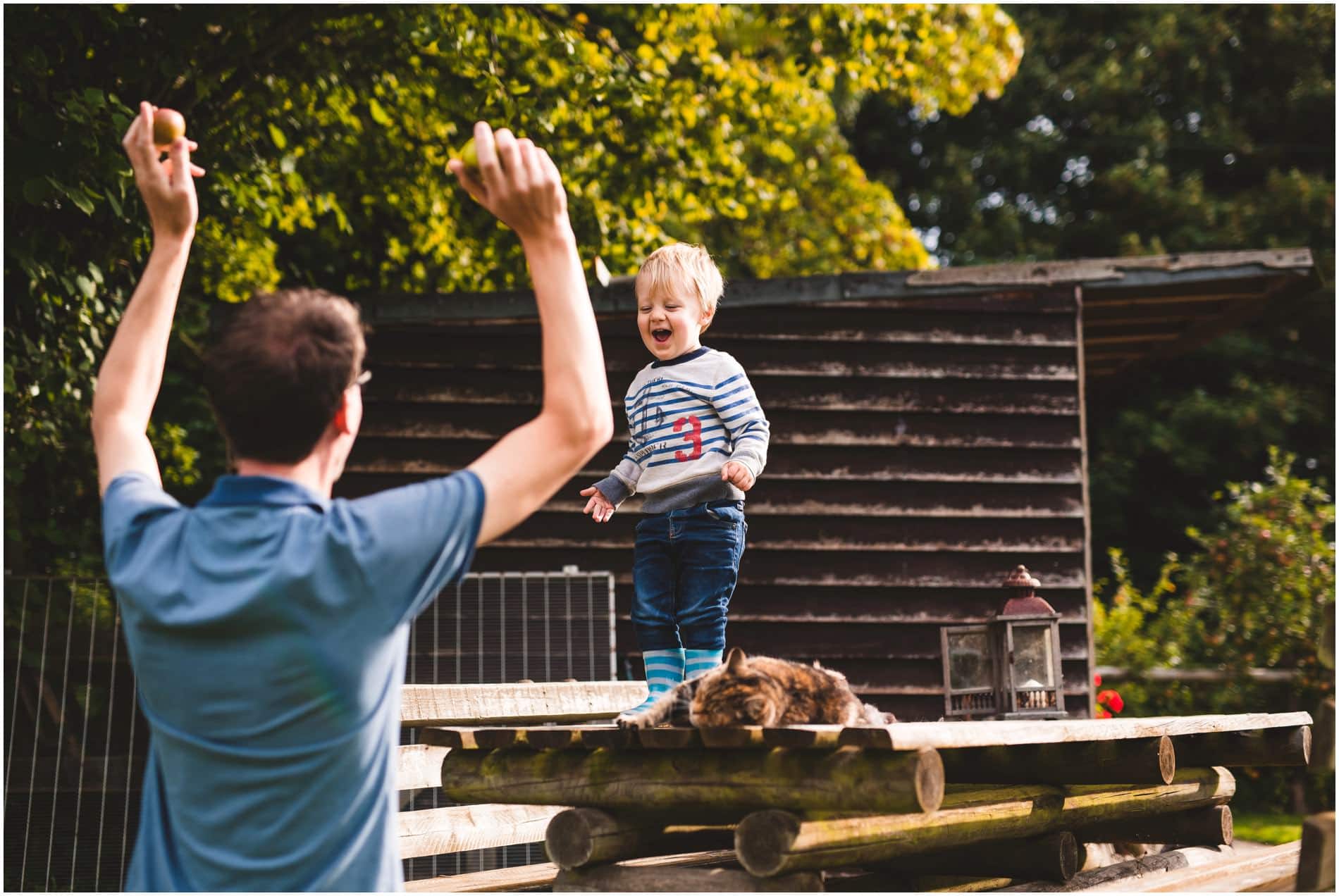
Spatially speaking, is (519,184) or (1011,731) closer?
(519,184)

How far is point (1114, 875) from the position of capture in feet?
13.4

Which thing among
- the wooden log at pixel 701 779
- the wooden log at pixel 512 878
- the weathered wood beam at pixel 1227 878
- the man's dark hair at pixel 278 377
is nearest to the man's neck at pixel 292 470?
the man's dark hair at pixel 278 377

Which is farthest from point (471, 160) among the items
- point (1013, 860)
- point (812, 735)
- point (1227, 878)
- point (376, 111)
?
point (376, 111)

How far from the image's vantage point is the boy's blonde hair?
3.45m

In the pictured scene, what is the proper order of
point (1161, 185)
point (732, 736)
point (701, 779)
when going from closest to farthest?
point (732, 736) → point (701, 779) → point (1161, 185)

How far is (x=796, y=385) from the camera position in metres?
7.98

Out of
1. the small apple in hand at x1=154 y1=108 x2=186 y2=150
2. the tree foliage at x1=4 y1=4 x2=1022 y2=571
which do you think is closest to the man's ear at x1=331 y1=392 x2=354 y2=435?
the small apple in hand at x1=154 y1=108 x2=186 y2=150

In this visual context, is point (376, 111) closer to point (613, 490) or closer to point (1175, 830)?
point (613, 490)

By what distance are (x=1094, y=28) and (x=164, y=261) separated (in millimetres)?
23513

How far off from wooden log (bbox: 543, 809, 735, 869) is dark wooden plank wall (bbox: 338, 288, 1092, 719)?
15.1 ft

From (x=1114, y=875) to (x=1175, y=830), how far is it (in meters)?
0.72

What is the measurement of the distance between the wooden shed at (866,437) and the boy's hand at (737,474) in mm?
4651

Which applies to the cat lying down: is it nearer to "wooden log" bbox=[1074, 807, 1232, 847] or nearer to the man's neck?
the man's neck

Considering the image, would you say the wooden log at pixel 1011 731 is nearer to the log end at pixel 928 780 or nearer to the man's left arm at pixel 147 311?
the log end at pixel 928 780
